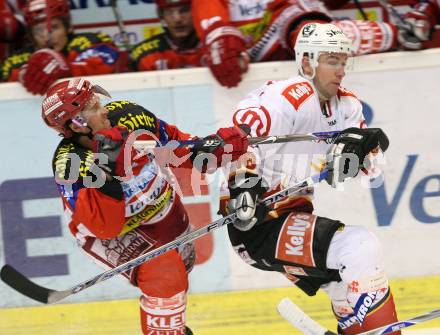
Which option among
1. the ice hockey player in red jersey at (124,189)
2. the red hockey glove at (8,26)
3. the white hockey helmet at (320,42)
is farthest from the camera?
the red hockey glove at (8,26)

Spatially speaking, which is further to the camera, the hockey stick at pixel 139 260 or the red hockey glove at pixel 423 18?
the red hockey glove at pixel 423 18

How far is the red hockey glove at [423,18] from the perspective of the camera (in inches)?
212

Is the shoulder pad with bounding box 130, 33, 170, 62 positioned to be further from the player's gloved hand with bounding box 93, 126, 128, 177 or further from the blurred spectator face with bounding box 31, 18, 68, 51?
the player's gloved hand with bounding box 93, 126, 128, 177

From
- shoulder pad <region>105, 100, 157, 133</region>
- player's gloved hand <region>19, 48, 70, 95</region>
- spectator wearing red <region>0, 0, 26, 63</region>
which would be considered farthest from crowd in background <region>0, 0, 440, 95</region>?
shoulder pad <region>105, 100, 157, 133</region>

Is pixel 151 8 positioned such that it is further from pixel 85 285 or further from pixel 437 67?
pixel 85 285

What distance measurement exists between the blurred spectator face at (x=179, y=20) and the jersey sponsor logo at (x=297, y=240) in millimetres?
1655

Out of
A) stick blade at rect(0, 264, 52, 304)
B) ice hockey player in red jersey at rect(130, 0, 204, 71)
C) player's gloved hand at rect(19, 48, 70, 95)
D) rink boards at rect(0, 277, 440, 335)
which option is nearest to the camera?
stick blade at rect(0, 264, 52, 304)

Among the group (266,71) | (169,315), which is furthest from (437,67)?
(169,315)

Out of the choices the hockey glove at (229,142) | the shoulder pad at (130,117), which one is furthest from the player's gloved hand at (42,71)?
the hockey glove at (229,142)

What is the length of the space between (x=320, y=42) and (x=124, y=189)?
3.21 feet

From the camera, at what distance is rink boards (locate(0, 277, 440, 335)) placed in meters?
5.06

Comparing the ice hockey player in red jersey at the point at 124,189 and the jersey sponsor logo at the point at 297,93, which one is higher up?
the jersey sponsor logo at the point at 297,93

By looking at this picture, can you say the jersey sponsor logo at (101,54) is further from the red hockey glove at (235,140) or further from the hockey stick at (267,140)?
the red hockey glove at (235,140)

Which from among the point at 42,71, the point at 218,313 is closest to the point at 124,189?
the point at 218,313
